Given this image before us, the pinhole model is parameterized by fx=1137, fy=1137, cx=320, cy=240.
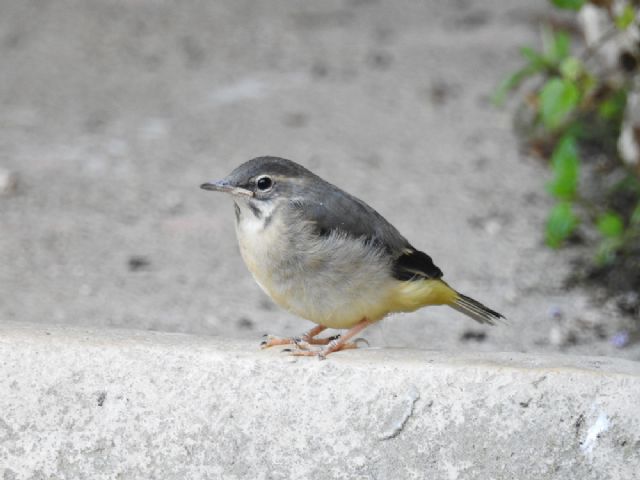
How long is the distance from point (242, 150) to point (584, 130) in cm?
271

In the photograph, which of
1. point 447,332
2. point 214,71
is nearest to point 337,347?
point 447,332

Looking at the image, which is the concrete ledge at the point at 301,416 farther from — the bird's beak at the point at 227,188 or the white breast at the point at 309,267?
the bird's beak at the point at 227,188

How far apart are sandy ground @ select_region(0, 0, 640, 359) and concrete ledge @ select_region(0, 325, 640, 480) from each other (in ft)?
6.43

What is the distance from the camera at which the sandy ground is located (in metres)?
6.83

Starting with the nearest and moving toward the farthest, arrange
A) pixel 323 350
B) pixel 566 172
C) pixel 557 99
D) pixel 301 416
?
pixel 301 416 < pixel 323 350 < pixel 566 172 < pixel 557 99

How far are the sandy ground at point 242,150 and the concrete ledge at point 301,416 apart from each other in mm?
1961

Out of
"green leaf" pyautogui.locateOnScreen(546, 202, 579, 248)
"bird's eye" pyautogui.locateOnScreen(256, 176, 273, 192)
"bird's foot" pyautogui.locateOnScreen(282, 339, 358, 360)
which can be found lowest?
"bird's foot" pyautogui.locateOnScreen(282, 339, 358, 360)

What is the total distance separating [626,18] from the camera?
6.91m

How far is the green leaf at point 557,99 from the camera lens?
7000mm

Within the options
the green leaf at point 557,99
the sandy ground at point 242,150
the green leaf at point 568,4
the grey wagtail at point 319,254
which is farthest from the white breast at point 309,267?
the green leaf at point 568,4

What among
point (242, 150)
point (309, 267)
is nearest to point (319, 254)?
point (309, 267)

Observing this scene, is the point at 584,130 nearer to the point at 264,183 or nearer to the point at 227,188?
the point at 264,183

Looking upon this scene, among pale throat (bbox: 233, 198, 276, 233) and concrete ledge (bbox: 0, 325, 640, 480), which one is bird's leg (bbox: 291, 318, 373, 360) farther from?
pale throat (bbox: 233, 198, 276, 233)

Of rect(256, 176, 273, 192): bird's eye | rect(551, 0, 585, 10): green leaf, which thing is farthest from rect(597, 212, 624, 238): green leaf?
rect(256, 176, 273, 192): bird's eye
